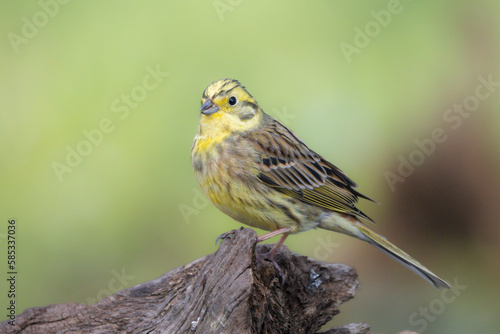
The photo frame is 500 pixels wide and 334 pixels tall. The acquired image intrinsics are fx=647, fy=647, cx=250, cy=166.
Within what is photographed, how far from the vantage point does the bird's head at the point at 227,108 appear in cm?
525

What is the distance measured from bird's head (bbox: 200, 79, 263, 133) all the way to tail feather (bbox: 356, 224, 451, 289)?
1335mm

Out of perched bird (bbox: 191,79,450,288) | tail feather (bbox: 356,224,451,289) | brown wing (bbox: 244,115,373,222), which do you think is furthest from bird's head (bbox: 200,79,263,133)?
tail feather (bbox: 356,224,451,289)

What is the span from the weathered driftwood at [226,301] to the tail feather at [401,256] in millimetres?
486

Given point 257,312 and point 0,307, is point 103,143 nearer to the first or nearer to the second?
point 0,307

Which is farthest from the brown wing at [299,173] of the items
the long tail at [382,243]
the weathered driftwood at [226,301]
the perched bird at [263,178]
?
the weathered driftwood at [226,301]

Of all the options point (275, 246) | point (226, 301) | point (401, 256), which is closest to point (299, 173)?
point (275, 246)

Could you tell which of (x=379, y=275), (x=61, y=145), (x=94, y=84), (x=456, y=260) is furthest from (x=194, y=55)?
(x=456, y=260)

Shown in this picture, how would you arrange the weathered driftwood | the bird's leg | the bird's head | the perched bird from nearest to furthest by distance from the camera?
1. the weathered driftwood
2. the bird's leg
3. the perched bird
4. the bird's head

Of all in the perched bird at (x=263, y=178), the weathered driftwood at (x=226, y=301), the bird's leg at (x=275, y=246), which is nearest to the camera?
the weathered driftwood at (x=226, y=301)

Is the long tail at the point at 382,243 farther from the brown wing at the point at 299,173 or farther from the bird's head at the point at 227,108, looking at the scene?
the bird's head at the point at 227,108

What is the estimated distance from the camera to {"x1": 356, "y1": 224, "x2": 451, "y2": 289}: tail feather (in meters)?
5.29

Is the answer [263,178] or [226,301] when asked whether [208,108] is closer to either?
[263,178]

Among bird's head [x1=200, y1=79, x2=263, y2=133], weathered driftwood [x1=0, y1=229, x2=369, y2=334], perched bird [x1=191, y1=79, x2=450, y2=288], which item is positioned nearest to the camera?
weathered driftwood [x1=0, y1=229, x2=369, y2=334]

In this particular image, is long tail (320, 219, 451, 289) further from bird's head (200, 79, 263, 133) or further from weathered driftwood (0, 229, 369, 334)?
bird's head (200, 79, 263, 133)
